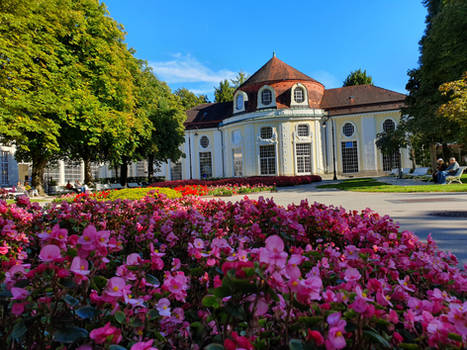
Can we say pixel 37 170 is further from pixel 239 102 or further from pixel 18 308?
pixel 18 308

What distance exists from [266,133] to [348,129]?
9877 mm

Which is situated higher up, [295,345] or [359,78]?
[359,78]

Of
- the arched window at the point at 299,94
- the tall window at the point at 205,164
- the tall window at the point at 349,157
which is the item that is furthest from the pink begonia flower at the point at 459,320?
the tall window at the point at 205,164

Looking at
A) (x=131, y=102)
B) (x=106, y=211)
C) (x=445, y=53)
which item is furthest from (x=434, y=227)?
(x=131, y=102)

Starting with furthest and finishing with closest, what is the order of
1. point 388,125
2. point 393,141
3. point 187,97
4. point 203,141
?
point 187,97
point 203,141
point 388,125
point 393,141

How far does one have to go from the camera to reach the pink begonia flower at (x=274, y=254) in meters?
0.99

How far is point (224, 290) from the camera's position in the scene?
38.3 inches

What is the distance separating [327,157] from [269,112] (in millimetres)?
8549

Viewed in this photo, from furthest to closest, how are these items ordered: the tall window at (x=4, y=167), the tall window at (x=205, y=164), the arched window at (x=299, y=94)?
the tall window at (x=205, y=164), the arched window at (x=299, y=94), the tall window at (x=4, y=167)

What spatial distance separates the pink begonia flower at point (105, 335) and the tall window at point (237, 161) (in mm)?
35173

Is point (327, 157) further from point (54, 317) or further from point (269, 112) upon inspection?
point (54, 317)

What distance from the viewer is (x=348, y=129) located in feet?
118

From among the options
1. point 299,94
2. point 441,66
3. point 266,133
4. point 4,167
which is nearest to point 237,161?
point 266,133

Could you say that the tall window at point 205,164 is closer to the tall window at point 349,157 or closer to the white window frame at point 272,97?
the white window frame at point 272,97
